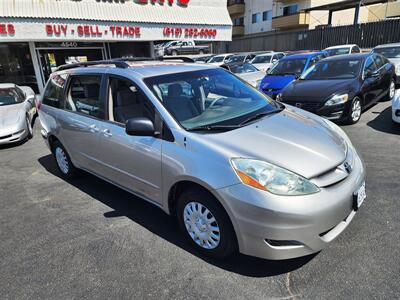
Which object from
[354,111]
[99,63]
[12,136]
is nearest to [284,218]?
[99,63]

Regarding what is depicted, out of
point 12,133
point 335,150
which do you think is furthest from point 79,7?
point 335,150

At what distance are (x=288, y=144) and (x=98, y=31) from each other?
13.7 metres

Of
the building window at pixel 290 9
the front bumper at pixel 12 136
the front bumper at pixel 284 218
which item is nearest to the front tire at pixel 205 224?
the front bumper at pixel 284 218

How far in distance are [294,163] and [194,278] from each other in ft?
4.17

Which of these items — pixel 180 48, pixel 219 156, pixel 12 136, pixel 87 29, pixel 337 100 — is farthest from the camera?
pixel 180 48

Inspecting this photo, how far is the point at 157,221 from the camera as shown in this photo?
3547mm

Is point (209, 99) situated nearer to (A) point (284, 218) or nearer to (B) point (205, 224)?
(B) point (205, 224)

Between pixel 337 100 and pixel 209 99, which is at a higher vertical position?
pixel 209 99

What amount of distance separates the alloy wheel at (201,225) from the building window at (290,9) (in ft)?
118

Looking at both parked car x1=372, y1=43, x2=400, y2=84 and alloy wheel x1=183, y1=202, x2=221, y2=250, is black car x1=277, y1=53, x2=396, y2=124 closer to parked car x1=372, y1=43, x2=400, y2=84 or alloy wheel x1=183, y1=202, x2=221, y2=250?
parked car x1=372, y1=43, x2=400, y2=84

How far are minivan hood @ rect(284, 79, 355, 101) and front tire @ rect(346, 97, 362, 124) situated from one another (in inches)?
13.7

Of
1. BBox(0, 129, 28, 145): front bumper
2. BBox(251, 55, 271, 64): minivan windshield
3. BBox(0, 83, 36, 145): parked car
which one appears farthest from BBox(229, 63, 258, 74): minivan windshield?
BBox(0, 129, 28, 145): front bumper

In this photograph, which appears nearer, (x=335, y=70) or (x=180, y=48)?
(x=335, y=70)

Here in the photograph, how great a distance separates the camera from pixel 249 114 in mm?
3236
